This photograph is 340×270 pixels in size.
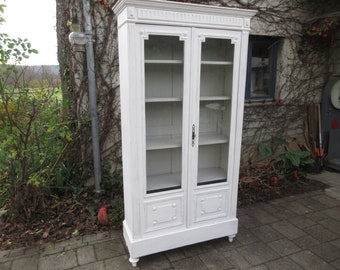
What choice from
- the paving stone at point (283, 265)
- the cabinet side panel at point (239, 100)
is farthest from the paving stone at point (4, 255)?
the paving stone at point (283, 265)

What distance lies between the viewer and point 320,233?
98.8 inches

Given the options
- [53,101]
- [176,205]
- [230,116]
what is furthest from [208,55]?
[53,101]

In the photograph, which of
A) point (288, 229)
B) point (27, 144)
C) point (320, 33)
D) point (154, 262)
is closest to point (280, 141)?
point (288, 229)

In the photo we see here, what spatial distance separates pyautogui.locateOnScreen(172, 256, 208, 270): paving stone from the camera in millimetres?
2051

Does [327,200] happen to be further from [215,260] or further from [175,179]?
[175,179]

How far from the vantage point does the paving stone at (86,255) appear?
2.12 meters

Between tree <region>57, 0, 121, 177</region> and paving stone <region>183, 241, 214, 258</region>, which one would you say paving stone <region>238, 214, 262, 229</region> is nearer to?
paving stone <region>183, 241, 214, 258</region>

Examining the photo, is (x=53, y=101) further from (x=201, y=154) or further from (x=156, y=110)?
(x=201, y=154)

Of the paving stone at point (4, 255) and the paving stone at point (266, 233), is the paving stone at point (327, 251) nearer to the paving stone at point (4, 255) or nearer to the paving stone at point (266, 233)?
the paving stone at point (266, 233)

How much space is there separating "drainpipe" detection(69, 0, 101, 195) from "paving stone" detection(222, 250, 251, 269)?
1653 millimetres

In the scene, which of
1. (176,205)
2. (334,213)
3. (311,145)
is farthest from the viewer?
(311,145)

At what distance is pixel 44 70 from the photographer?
104 inches

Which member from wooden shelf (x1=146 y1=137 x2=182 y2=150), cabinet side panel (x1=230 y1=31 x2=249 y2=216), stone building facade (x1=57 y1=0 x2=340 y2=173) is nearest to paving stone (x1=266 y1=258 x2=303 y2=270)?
cabinet side panel (x1=230 y1=31 x2=249 y2=216)

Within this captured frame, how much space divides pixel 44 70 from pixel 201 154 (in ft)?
6.18
